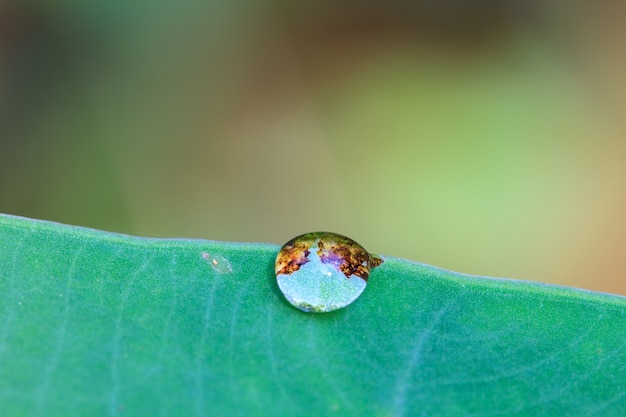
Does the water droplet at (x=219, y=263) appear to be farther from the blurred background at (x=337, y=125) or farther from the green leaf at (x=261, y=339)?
the blurred background at (x=337, y=125)

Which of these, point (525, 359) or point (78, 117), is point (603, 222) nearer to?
point (525, 359)

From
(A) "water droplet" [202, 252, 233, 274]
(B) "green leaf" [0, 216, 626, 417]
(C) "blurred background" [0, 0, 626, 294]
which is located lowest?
(B) "green leaf" [0, 216, 626, 417]

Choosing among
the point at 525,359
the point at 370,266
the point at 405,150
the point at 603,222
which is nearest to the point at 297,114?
the point at 405,150

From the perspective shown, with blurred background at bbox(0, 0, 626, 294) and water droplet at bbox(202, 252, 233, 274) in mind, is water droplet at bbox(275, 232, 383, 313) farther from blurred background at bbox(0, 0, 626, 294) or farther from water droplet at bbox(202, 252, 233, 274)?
blurred background at bbox(0, 0, 626, 294)

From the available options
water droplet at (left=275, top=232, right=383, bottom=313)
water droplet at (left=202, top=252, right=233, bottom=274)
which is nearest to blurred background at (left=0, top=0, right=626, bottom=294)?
water droplet at (left=275, top=232, right=383, bottom=313)

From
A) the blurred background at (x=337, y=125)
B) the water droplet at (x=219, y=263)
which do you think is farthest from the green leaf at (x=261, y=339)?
the blurred background at (x=337, y=125)

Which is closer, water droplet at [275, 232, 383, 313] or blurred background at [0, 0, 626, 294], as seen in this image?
water droplet at [275, 232, 383, 313]

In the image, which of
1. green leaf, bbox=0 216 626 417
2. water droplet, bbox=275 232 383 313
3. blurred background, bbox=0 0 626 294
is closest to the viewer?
green leaf, bbox=0 216 626 417
